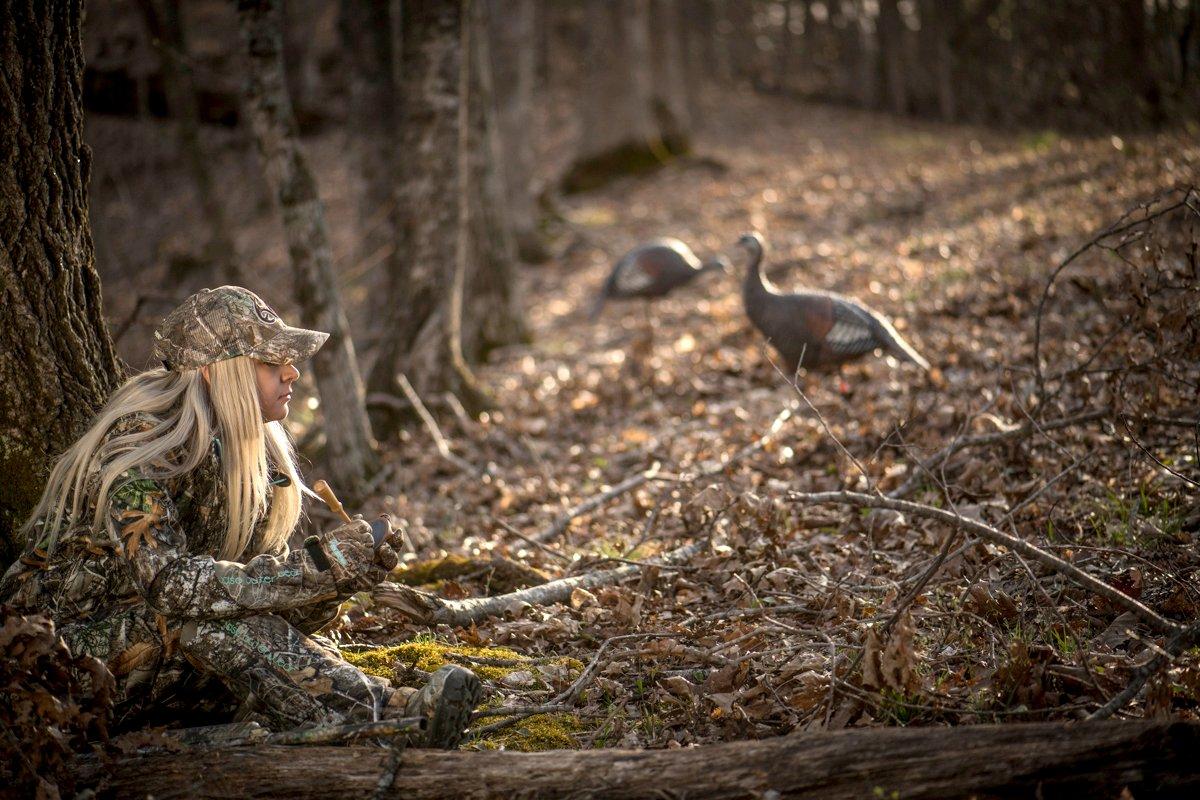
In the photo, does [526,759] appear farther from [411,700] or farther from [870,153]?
[870,153]

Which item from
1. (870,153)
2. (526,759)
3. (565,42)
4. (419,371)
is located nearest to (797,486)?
(526,759)

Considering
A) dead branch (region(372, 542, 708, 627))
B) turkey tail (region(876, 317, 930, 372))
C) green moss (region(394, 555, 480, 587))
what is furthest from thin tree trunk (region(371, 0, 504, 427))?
dead branch (region(372, 542, 708, 627))

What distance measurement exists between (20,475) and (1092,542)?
5168 mm

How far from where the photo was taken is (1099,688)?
346 cm

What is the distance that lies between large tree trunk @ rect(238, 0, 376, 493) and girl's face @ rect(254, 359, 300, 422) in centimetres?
313

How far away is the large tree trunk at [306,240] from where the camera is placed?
6652mm

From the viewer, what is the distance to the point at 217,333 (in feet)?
12.0

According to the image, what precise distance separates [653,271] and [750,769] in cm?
777

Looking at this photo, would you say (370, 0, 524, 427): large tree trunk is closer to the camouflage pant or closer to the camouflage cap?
the camouflage cap

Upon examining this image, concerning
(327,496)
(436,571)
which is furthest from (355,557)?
(436,571)

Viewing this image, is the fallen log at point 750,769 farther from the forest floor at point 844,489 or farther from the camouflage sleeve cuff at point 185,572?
the camouflage sleeve cuff at point 185,572

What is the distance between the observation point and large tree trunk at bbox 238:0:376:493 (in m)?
6.65

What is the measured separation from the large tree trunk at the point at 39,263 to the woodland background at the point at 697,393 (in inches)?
0.6

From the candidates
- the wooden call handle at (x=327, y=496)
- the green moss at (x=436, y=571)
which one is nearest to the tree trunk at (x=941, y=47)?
the green moss at (x=436, y=571)
